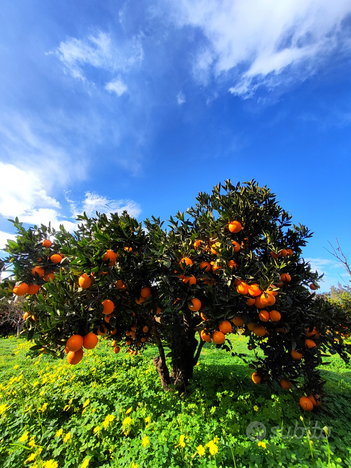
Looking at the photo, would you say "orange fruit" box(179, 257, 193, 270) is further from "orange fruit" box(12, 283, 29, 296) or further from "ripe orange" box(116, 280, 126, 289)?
"orange fruit" box(12, 283, 29, 296)

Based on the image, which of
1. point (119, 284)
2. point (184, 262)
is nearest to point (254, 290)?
point (184, 262)

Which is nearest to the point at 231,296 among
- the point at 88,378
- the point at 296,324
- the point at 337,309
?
the point at 296,324

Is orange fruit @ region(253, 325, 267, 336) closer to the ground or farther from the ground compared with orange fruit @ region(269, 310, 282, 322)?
closer to the ground

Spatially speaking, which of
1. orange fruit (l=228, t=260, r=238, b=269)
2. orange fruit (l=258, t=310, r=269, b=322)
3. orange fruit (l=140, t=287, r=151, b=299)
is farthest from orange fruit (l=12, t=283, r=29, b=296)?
orange fruit (l=258, t=310, r=269, b=322)

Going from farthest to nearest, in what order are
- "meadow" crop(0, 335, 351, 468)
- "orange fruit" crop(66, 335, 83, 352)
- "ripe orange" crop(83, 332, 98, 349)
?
"meadow" crop(0, 335, 351, 468), "ripe orange" crop(83, 332, 98, 349), "orange fruit" crop(66, 335, 83, 352)

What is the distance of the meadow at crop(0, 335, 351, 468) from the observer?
216 cm

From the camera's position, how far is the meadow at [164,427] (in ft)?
7.08

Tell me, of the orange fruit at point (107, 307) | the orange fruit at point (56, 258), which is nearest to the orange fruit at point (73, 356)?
the orange fruit at point (107, 307)

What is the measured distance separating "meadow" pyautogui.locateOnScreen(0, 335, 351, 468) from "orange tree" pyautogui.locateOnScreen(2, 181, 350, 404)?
559 millimetres

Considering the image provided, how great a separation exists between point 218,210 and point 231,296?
1495 mm

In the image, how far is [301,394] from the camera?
3.44 metres

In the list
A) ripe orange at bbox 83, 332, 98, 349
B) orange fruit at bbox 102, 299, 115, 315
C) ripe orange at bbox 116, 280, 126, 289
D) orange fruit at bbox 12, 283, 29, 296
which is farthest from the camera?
ripe orange at bbox 116, 280, 126, 289

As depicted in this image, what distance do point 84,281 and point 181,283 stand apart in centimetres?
113

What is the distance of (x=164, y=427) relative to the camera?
2.61 meters
